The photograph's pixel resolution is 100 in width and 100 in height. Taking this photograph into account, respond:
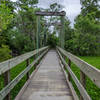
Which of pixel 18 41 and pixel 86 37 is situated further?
pixel 86 37

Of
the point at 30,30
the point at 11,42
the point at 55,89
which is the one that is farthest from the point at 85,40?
the point at 55,89

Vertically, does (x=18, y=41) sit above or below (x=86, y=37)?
below

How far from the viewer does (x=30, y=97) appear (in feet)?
8.07

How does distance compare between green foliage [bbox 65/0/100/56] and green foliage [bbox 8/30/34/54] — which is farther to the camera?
green foliage [bbox 65/0/100/56]

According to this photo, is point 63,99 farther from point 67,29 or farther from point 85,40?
point 67,29

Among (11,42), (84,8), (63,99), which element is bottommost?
(63,99)

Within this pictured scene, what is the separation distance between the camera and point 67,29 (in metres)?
21.8

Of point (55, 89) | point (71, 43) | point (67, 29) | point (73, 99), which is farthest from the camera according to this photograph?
point (67, 29)

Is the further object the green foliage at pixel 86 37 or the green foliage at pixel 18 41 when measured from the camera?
the green foliage at pixel 86 37

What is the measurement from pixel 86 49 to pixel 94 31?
2.44 metres

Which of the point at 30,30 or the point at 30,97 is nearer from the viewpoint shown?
the point at 30,97

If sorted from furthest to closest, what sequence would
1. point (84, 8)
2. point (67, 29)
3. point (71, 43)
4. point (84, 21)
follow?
point (84, 8), point (67, 29), point (71, 43), point (84, 21)

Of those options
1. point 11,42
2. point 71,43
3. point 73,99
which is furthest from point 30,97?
point 71,43

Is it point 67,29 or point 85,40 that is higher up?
point 67,29
